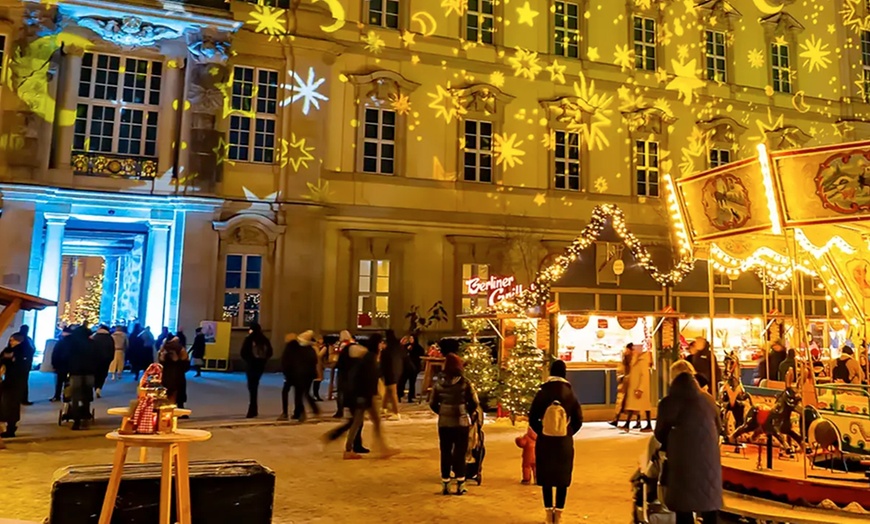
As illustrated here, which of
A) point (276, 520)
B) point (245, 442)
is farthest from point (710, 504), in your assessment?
point (245, 442)

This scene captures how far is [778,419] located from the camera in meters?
8.15

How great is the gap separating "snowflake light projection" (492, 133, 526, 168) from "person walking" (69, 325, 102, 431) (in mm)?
15434

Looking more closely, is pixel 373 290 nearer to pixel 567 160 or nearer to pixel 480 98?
pixel 480 98

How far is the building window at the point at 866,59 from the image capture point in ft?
97.1

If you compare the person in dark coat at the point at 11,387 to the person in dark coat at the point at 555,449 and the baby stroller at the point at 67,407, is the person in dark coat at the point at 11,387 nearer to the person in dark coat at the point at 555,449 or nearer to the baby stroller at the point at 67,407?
the baby stroller at the point at 67,407

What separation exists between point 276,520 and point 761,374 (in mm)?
11614

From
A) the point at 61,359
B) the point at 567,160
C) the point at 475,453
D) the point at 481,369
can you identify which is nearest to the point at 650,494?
the point at 475,453

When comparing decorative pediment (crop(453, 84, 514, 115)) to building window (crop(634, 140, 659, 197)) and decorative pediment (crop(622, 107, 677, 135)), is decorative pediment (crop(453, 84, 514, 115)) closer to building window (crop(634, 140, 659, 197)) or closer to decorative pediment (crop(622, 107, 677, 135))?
decorative pediment (crop(622, 107, 677, 135))

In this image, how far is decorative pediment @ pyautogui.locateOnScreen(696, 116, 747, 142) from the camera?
87.1ft

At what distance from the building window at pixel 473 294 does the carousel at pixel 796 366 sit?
12110 millimetres

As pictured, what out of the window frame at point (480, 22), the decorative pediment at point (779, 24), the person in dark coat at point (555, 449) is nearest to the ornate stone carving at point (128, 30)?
the window frame at point (480, 22)

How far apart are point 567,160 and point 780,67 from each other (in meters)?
10.8

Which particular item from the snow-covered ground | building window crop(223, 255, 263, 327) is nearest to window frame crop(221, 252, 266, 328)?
building window crop(223, 255, 263, 327)

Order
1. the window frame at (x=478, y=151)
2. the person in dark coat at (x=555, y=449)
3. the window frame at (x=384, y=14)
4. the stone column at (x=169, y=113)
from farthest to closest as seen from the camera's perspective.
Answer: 1. the window frame at (x=478, y=151)
2. the window frame at (x=384, y=14)
3. the stone column at (x=169, y=113)
4. the person in dark coat at (x=555, y=449)
